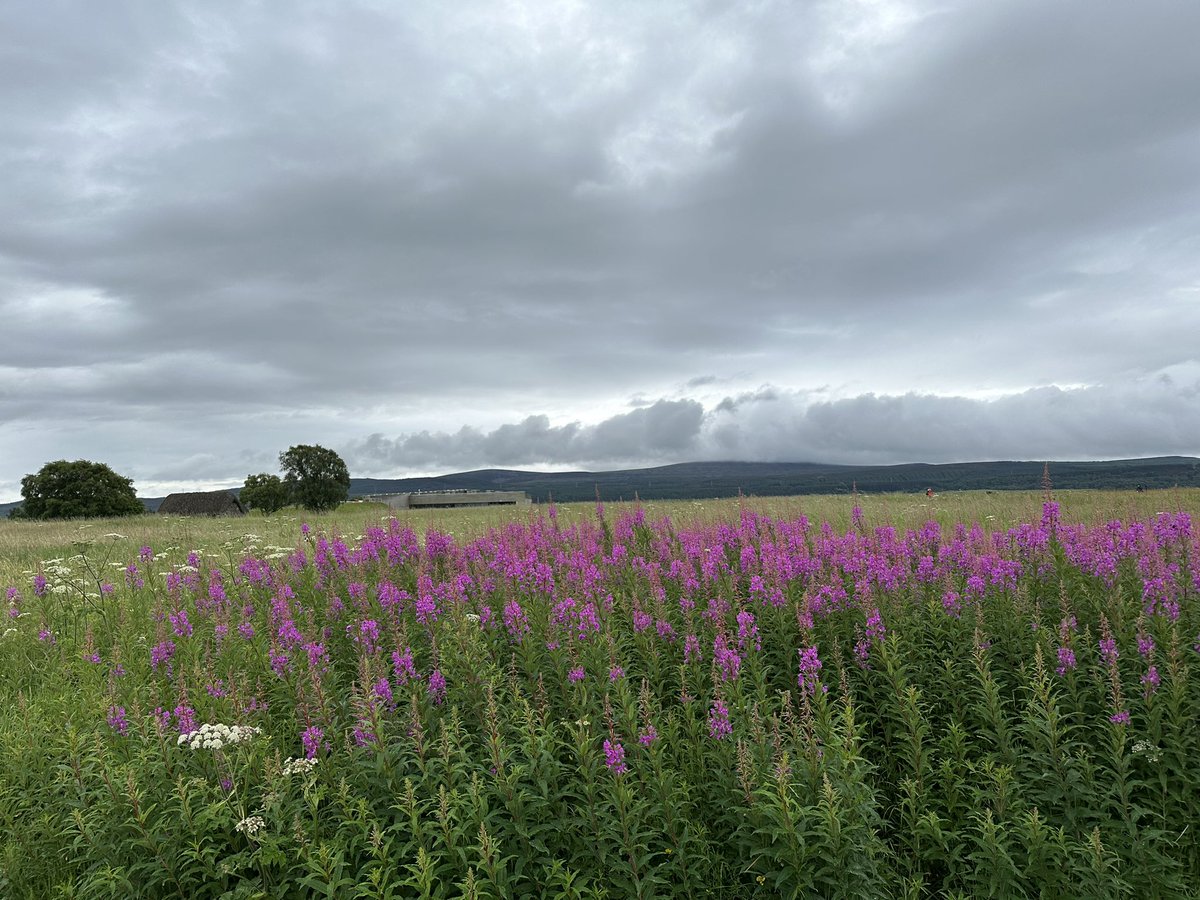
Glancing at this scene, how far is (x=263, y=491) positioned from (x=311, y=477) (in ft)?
28.9

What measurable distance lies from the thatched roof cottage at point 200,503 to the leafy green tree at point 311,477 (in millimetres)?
12000

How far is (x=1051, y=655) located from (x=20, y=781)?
9.78 meters

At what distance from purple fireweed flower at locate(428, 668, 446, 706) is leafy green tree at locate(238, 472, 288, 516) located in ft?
276

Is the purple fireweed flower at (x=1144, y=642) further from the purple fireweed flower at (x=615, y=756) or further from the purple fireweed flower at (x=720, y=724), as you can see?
the purple fireweed flower at (x=615, y=756)

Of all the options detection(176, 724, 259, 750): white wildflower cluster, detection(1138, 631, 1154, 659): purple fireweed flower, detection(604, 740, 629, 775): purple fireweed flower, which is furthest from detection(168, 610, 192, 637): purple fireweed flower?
detection(1138, 631, 1154, 659): purple fireweed flower

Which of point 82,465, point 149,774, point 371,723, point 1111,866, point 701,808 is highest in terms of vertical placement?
point 82,465

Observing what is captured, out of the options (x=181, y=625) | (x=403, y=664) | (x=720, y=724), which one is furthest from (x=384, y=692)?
(x=181, y=625)

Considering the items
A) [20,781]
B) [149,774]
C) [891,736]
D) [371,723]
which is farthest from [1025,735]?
[20,781]

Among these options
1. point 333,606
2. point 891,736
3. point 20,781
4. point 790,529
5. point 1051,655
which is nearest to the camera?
point 20,781

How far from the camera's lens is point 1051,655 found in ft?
23.1

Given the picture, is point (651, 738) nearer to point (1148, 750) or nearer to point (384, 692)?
point (384, 692)

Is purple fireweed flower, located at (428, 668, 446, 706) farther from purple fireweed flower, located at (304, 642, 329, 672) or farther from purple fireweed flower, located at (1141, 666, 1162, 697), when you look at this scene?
purple fireweed flower, located at (1141, 666, 1162, 697)

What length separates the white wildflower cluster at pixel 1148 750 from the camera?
556 cm

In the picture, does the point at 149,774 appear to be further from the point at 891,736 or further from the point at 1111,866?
the point at 1111,866
